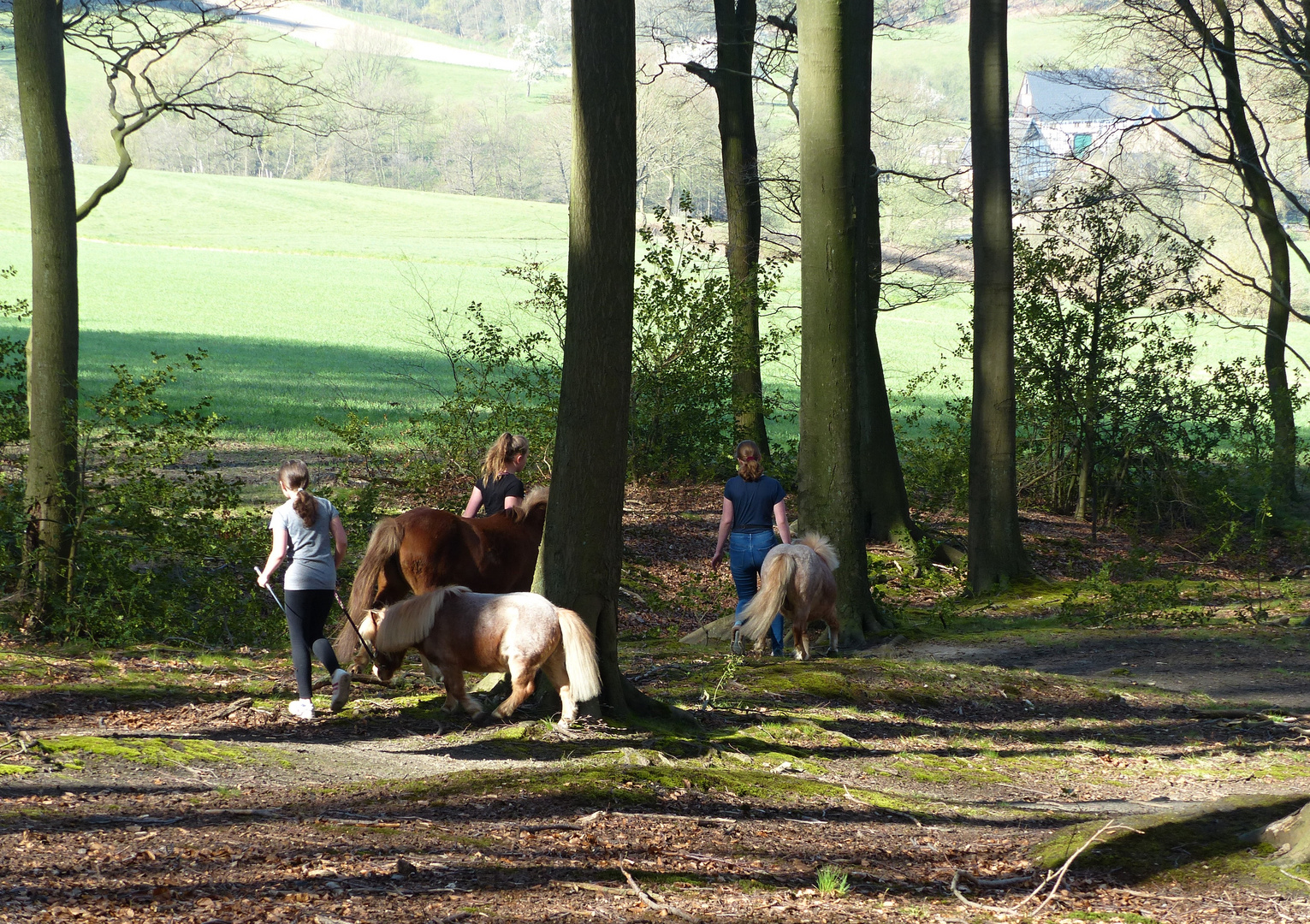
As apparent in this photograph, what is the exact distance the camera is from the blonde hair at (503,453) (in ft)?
32.2

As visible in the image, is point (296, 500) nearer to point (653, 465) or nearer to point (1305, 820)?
point (1305, 820)

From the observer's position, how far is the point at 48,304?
10.3 meters

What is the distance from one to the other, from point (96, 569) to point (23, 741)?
4849 mm

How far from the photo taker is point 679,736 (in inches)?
278

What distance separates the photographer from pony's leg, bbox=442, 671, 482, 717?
276 inches

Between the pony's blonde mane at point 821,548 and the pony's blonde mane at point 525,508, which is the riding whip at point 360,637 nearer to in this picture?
the pony's blonde mane at point 525,508

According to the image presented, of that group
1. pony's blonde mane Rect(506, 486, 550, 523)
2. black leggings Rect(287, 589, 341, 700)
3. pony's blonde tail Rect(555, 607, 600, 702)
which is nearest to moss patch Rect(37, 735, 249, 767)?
black leggings Rect(287, 589, 341, 700)

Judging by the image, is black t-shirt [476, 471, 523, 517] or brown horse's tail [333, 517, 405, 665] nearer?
brown horse's tail [333, 517, 405, 665]

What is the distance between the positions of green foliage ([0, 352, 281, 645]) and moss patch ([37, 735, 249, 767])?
458 cm

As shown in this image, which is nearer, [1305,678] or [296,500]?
[296,500]

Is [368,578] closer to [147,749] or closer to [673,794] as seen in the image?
[147,749]

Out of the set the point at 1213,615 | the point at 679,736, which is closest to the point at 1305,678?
the point at 1213,615

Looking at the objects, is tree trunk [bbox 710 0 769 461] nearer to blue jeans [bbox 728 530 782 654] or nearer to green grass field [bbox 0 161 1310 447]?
green grass field [bbox 0 161 1310 447]

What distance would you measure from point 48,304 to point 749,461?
20.8 ft
